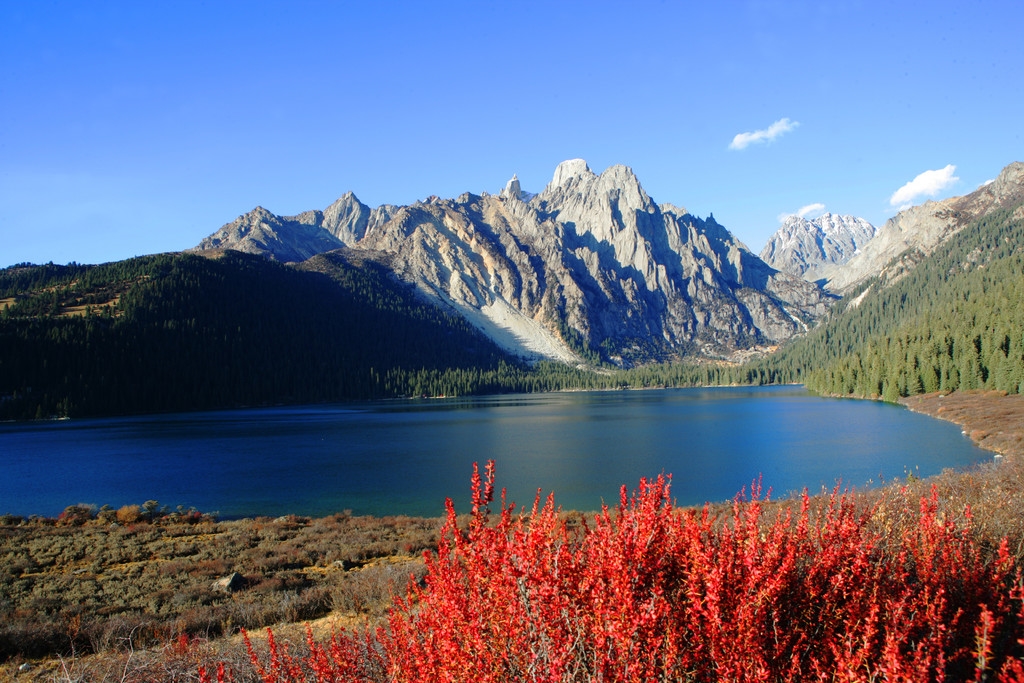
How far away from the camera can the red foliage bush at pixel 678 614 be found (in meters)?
2.99

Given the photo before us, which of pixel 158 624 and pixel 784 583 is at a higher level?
pixel 784 583

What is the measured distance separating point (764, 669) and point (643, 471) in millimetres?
35911

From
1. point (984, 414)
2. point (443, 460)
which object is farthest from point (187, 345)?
point (984, 414)

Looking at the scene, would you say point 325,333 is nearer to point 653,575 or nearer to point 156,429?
point 156,429

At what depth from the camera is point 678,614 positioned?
3480 millimetres

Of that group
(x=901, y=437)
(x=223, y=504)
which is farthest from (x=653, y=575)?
(x=901, y=437)

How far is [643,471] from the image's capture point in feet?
123

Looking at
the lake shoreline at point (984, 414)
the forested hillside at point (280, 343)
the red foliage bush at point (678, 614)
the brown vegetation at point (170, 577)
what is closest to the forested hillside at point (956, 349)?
the forested hillside at point (280, 343)

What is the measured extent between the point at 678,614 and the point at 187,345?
146 metres

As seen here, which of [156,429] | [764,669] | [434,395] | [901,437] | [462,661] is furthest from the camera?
[434,395]

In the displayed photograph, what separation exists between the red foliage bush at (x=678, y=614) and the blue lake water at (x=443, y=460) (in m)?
20.3

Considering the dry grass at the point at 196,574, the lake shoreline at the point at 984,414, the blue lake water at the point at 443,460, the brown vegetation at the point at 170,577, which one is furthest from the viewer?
the lake shoreline at the point at 984,414

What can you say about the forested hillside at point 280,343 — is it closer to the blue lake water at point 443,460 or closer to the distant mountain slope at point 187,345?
the distant mountain slope at point 187,345

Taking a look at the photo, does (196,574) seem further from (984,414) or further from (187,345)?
(187,345)
